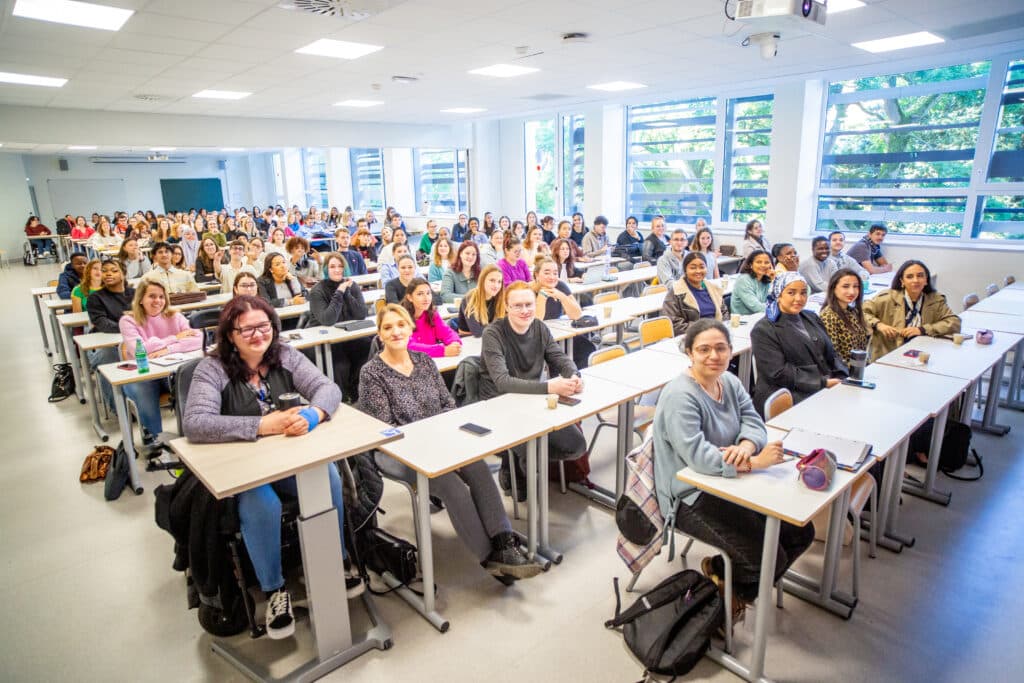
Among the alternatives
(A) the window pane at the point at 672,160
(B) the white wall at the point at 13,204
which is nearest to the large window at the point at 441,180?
(A) the window pane at the point at 672,160

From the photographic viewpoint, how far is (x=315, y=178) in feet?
73.4

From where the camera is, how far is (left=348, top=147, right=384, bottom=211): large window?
18.7m

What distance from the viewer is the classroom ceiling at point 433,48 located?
4762 millimetres

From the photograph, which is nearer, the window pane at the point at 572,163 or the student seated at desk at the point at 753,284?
the student seated at desk at the point at 753,284

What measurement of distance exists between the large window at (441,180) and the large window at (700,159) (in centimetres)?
526

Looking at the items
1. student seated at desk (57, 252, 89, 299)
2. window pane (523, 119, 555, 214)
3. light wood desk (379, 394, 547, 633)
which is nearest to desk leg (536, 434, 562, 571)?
light wood desk (379, 394, 547, 633)

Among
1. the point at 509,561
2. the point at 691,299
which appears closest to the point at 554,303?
the point at 691,299

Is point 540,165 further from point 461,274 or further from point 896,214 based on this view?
point 461,274

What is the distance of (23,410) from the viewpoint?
5.64m

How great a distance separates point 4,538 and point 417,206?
601 inches

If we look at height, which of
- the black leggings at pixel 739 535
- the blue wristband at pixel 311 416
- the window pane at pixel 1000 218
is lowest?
the black leggings at pixel 739 535

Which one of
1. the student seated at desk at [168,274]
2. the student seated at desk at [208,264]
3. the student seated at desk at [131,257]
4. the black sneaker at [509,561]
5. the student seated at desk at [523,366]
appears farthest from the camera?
the student seated at desk at [208,264]

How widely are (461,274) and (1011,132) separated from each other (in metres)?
7.42

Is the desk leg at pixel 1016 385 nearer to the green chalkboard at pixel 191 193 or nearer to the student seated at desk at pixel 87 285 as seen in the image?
the student seated at desk at pixel 87 285
